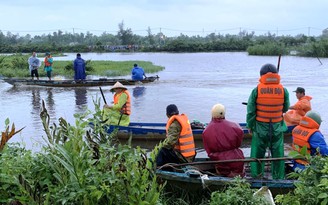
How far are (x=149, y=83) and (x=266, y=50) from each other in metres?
28.9

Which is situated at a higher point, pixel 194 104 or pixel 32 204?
pixel 32 204

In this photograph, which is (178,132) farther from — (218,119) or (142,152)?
(142,152)

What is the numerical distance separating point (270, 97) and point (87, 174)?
12.6 feet

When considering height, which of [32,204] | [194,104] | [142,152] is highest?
[142,152]

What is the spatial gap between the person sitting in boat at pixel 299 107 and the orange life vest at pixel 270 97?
3189 millimetres

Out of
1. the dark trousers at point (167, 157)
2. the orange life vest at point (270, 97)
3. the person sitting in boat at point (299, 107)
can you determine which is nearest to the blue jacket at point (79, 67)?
the person sitting in boat at point (299, 107)

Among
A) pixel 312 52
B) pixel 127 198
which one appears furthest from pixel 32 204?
pixel 312 52

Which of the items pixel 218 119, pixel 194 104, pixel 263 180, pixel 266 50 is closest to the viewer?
pixel 263 180

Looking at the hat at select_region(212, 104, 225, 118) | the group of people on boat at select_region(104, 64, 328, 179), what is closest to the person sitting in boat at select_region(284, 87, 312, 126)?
the group of people on boat at select_region(104, 64, 328, 179)

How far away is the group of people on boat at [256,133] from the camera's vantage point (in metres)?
5.50

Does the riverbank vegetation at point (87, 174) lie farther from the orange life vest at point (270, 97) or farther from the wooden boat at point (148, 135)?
the wooden boat at point (148, 135)

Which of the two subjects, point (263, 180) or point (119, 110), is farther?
point (119, 110)

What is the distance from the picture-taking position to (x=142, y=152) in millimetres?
2811

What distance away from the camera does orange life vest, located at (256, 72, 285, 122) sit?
19.0 ft
